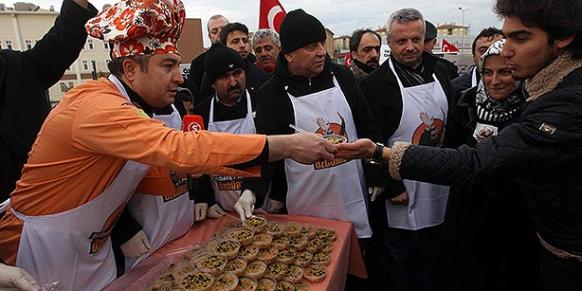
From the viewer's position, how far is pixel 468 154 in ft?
5.61

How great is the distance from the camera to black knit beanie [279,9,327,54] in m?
2.82

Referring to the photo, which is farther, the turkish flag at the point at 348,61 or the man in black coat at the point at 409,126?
the turkish flag at the point at 348,61

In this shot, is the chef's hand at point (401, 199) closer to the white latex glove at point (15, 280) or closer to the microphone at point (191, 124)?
the microphone at point (191, 124)

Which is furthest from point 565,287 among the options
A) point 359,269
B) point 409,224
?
point 409,224

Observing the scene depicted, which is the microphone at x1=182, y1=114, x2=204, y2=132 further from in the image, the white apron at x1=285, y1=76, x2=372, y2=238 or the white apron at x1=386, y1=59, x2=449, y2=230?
the white apron at x1=386, y1=59, x2=449, y2=230

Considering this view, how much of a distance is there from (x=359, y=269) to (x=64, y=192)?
1.84 m

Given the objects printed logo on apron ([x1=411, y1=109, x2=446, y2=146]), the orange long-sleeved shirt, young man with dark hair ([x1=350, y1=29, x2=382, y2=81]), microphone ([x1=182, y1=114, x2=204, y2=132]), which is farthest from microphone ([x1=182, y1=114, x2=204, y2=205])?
young man with dark hair ([x1=350, y1=29, x2=382, y2=81])

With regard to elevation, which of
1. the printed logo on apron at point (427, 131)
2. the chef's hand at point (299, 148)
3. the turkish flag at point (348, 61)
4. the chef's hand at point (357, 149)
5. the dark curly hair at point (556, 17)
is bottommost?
the printed logo on apron at point (427, 131)

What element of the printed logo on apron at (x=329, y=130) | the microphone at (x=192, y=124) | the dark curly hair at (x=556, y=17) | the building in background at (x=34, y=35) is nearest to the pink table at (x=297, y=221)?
the printed logo on apron at (x=329, y=130)

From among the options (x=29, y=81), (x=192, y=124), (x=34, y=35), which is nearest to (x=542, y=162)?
(x=192, y=124)

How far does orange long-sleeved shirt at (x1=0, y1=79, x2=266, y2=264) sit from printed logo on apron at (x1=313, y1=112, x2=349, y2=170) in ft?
3.38

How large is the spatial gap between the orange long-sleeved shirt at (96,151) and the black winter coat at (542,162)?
89 cm

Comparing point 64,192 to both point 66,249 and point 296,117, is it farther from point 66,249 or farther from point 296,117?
point 296,117

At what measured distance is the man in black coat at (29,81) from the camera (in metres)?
2.49
